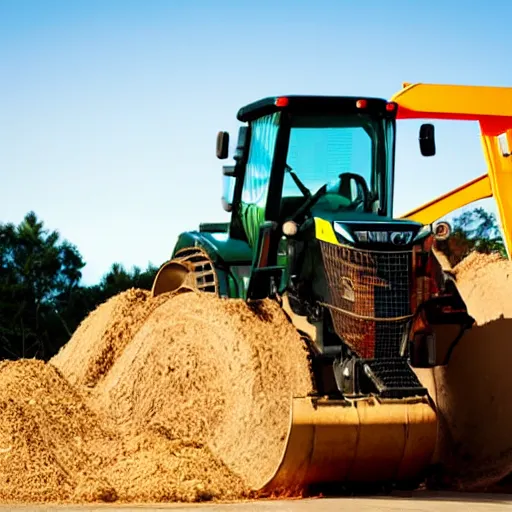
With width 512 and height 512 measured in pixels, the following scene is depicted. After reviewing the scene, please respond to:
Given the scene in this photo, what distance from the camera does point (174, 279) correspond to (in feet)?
35.5

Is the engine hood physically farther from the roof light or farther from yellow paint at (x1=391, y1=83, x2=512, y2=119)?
yellow paint at (x1=391, y1=83, x2=512, y2=119)

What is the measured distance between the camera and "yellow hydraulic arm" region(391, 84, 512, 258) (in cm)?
1173

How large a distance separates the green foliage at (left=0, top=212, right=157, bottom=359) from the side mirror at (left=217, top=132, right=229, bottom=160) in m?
13.5

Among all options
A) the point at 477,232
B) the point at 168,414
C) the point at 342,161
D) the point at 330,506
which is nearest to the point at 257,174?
the point at 342,161

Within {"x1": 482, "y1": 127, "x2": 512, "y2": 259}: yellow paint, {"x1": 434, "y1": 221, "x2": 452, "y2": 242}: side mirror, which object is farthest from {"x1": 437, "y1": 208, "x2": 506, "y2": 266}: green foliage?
{"x1": 434, "y1": 221, "x2": 452, "y2": 242}: side mirror

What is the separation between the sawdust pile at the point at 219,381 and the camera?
8164mm

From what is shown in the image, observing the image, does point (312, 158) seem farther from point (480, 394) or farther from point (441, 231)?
point (480, 394)

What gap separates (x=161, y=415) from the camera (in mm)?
8922

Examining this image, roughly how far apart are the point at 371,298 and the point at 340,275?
0.28 metres

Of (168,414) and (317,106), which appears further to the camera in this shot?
(317,106)

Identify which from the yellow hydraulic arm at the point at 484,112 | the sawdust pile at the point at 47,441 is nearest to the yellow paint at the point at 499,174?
the yellow hydraulic arm at the point at 484,112

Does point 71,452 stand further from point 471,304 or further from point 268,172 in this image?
point 471,304

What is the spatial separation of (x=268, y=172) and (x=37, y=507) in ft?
10.7

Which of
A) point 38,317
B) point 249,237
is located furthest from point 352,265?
point 38,317
